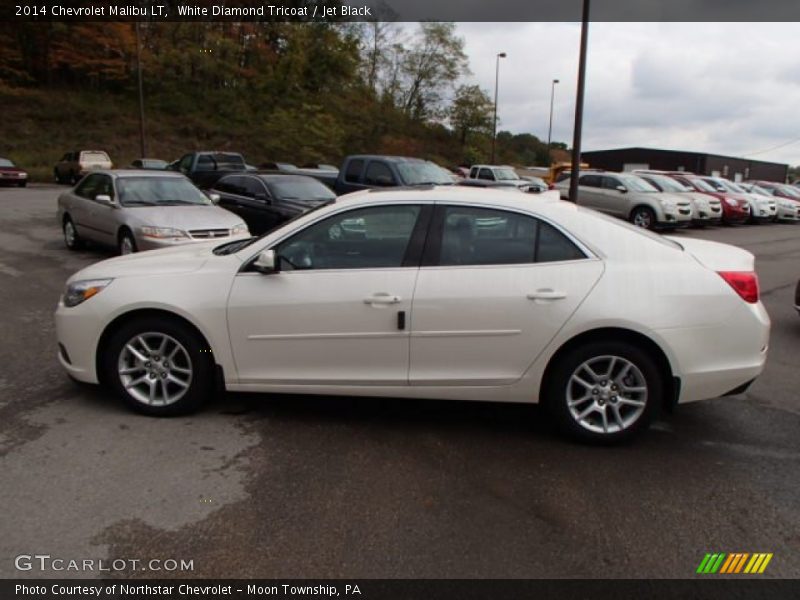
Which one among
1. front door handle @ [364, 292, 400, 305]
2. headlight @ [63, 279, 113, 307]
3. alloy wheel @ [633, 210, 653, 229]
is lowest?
alloy wheel @ [633, 210, 653, 229]

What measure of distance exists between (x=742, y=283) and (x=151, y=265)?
388 cm

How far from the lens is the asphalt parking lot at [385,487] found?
287 cm

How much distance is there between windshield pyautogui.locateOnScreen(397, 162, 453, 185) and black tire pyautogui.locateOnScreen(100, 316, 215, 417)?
29.3 feet

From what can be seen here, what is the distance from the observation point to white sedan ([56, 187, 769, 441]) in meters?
3.88

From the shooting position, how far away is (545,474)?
3643mm

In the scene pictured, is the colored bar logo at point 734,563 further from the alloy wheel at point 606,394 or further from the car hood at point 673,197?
the car hood at point 673,197

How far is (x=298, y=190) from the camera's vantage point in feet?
40.5

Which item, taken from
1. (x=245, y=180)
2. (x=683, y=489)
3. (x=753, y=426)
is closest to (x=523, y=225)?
(x=683, y=489)

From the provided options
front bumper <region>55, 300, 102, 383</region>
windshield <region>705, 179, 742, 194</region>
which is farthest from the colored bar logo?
windshield <region>705, 179, 742, 194</region>

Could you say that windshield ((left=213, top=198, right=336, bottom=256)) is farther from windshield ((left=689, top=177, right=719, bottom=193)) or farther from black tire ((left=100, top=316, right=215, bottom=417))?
windshield ((left=689, top=177, right=719, bottom=193))

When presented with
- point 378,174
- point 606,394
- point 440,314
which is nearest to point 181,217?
point 378,174

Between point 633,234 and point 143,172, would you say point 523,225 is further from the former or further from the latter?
point 143,172

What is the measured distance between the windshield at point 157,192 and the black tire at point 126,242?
0.61 meters

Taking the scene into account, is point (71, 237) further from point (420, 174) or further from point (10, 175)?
point (10, 175)
